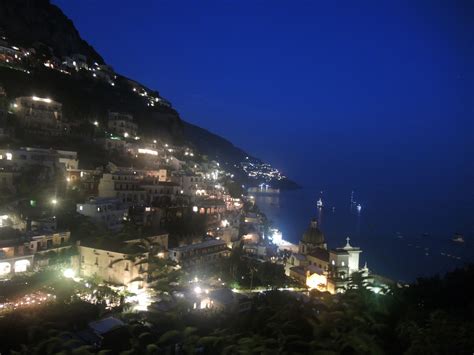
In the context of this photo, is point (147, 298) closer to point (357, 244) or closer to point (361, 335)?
point (361, 335)

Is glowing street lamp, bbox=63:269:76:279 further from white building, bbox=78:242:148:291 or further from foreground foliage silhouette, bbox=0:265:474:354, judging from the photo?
foreground foliage silhouette, bbox=0:265:474:354

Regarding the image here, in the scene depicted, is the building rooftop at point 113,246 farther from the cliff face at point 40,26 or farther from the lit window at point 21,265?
the cliff face at point 40,26

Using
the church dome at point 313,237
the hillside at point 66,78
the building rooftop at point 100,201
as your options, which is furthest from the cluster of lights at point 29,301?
the church dome at point 313,237

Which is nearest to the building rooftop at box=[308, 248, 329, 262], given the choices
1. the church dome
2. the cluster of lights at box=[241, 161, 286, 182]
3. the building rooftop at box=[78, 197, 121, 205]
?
the church dome

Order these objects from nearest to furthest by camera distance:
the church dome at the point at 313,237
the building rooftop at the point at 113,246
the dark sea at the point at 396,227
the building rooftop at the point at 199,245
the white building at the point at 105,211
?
the building rooftop at the point at 113,246, the white building at the point at 105,211, the building rooftop at the point at 199,245, the church dome at the point at 313,237, the dark sea at the point at 396,227

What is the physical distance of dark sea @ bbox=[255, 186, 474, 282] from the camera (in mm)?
45031

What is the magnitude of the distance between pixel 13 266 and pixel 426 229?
62.5m

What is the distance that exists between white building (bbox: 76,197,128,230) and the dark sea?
86.8 feet

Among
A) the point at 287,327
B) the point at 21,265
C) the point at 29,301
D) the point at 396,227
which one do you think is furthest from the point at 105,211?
the point at 396,227

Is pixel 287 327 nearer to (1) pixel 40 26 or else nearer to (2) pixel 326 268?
(2) pixel 326 268

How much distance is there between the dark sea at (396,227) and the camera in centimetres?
4503

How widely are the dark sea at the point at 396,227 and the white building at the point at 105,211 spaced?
26.5 metres

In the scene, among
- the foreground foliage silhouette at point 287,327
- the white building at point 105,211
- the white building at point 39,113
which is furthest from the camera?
the white building at point 39,113

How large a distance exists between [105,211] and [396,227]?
2211 inches
